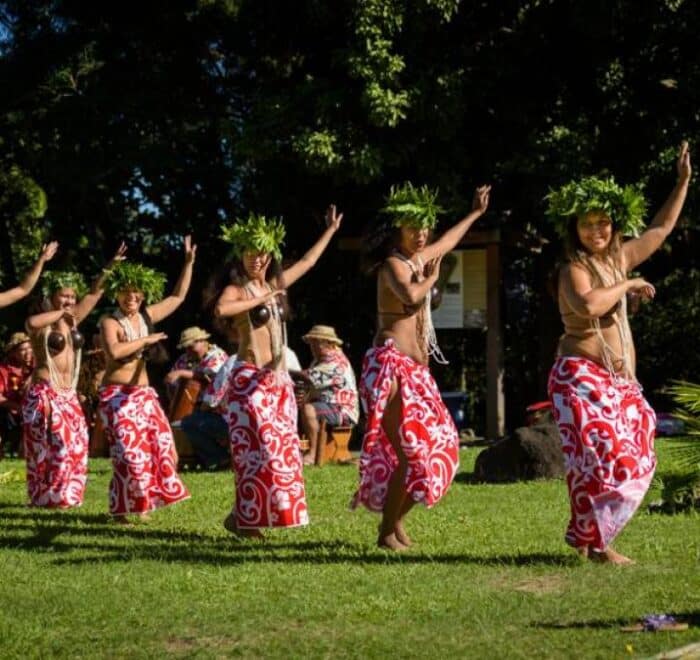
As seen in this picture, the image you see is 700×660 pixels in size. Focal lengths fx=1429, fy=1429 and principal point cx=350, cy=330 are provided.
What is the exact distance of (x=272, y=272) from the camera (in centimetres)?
863

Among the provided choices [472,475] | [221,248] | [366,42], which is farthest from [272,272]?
[221,248]

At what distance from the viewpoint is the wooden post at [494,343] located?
1733 centimetres

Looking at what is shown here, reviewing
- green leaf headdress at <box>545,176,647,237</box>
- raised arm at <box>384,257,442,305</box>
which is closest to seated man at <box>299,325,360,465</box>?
raised arm at <box>384,257,442,305</box>

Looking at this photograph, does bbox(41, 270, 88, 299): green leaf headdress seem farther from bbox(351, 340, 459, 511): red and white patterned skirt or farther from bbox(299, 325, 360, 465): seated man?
bbox(299, 325, 360, 465): seated man

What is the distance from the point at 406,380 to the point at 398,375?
0.17 ft

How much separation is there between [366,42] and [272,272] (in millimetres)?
8060

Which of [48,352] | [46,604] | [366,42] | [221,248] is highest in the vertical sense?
[366,42]

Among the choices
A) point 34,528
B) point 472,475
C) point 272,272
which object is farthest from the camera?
point 472,475

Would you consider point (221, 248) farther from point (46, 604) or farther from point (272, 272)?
point (46, 604)

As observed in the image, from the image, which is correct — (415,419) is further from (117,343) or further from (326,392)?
(326,392)

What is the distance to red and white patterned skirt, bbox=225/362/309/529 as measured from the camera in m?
8.12

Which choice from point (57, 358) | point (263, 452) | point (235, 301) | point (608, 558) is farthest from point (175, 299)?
point (608, 558)

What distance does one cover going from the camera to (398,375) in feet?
25.0

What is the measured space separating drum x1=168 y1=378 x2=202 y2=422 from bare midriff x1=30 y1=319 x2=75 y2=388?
4.42 metres
